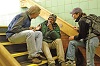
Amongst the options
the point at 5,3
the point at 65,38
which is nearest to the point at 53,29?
the point at 65,38

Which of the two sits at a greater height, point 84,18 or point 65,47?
point 84,18

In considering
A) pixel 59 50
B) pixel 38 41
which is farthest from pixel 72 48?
pixel 38 41

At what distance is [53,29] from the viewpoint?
9.79 feet

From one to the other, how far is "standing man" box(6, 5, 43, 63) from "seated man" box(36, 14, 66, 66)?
185 mm

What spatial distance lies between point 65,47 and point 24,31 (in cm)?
115

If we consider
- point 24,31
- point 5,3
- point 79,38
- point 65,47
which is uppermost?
point 5,3

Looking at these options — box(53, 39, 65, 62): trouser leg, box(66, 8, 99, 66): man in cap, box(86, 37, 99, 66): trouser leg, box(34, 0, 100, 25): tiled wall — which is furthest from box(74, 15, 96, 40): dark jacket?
box(34, 0, 100, 25): tiled wall

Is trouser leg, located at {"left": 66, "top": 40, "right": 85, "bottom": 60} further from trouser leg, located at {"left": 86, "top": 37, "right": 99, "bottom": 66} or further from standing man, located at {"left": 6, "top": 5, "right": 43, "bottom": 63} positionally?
standing man, located at {"left": 6, "top": 5, "right": 43, "bottom": 63}

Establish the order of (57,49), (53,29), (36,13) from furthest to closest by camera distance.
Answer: (53,29)
(57,49)
(36,13)

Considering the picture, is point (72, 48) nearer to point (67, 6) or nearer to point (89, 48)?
point (89, 48)

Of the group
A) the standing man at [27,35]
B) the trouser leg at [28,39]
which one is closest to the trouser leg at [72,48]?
the standing man at [27,35]

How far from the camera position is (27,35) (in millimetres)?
2379

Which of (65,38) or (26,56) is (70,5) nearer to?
(65,38)

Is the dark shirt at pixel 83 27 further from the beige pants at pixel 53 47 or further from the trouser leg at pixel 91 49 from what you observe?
the beige pants at pixel 53 47
